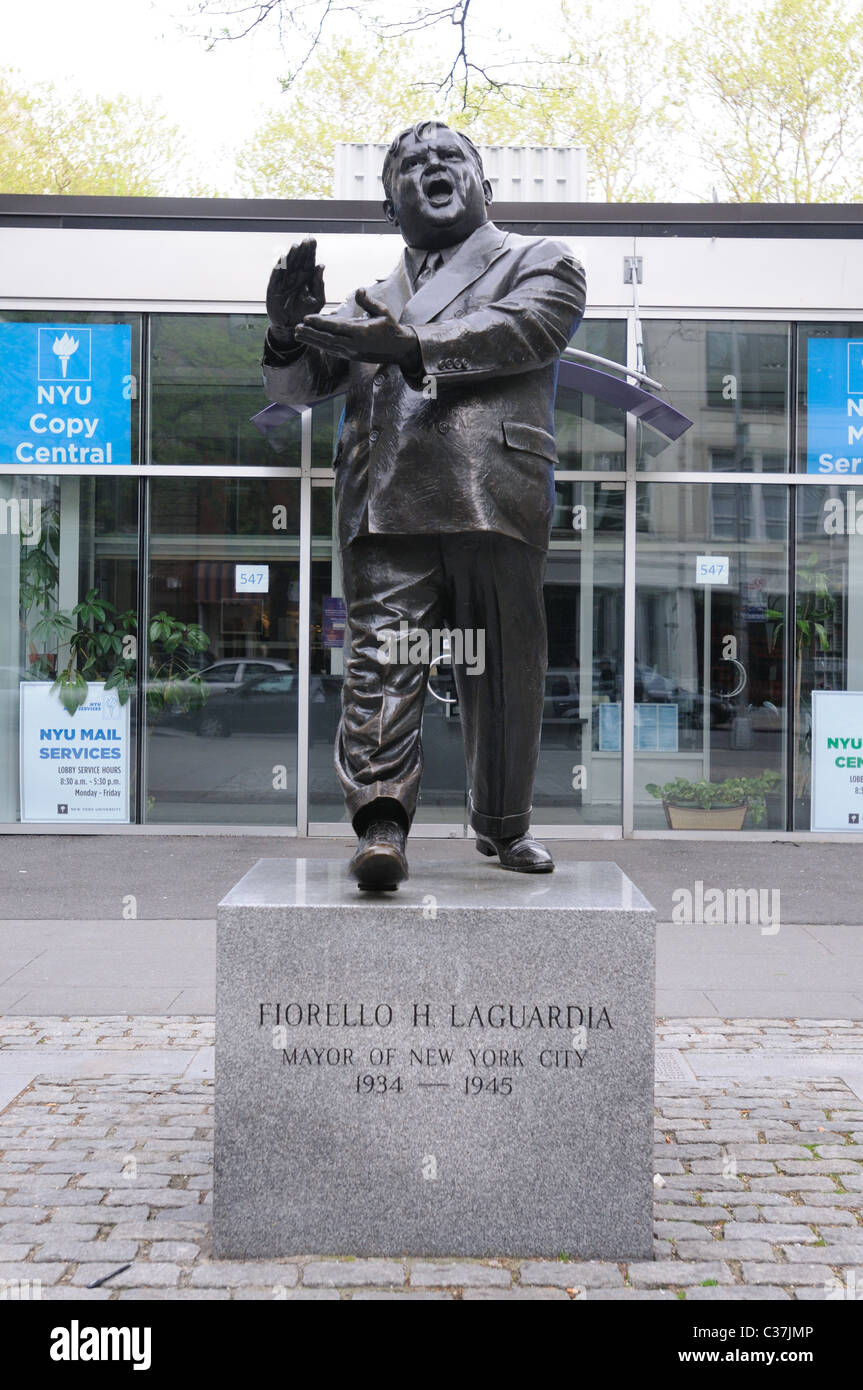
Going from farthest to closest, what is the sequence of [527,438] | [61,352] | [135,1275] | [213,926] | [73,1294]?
[61,352] < [213,926] < [527,438] < [135,1275] < [73,1294]

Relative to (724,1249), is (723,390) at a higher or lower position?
higher

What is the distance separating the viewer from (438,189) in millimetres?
4215

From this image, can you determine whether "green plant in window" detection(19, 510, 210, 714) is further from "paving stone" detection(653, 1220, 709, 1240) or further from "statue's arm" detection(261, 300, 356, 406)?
"paving stone" detection(653, 1220, 709, 1240)

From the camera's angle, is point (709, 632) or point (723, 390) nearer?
point (723, 390)

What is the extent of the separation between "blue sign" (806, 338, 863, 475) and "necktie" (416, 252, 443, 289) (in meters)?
8.32

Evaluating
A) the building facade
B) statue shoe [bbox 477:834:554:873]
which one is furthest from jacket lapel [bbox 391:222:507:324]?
the building facade

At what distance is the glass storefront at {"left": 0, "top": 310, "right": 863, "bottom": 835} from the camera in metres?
12.0

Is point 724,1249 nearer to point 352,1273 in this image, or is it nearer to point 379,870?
point 352,1273

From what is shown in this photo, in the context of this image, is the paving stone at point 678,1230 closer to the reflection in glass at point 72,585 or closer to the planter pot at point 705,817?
the planter pot at point 705,817

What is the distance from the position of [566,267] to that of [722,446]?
324 inches

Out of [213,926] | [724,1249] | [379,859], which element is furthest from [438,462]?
[213,926]

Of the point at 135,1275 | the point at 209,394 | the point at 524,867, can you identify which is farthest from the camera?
the point at 209,394

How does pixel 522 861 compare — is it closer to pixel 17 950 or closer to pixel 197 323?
pixel 17 950

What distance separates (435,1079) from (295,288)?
2.16m
